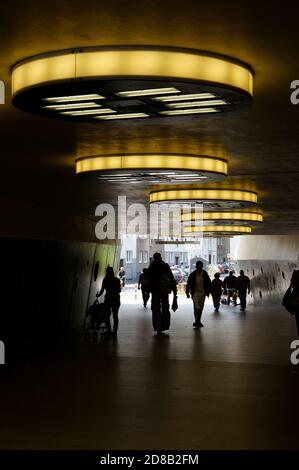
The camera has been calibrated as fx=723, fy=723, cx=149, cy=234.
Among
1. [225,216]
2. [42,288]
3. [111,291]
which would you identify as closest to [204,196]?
[111,291]

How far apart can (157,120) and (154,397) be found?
381cm

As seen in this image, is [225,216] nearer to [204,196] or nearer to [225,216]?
[225,216]

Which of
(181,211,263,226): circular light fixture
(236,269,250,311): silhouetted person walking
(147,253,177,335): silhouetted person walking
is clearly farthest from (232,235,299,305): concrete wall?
(147,253,177,335): silhouetted person walking

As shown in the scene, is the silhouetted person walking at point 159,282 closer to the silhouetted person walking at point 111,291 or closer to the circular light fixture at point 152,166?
the silhouetted person walking at point 111,291

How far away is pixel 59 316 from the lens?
75.7ft

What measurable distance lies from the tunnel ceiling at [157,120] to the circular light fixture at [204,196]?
494 millimetres

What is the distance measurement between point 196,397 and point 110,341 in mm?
7887

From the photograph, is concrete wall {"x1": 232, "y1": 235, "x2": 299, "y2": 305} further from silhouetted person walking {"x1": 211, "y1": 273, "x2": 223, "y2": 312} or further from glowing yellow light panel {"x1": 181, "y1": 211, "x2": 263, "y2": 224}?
glowing yellow light panel {"x1": 181, "y1": 211, "x2": 263, "y2": 224}

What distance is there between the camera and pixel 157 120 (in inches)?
373

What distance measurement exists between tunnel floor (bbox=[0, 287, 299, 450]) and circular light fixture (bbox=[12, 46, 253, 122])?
11.9 ft

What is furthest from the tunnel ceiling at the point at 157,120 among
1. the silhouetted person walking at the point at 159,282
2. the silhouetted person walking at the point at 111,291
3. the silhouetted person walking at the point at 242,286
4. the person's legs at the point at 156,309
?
the silhouetted person walking at the point at 242,286

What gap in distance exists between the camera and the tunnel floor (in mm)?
7879

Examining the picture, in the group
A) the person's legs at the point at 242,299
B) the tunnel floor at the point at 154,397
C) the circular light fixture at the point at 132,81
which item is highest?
the circular light fixture at the point at 132,81

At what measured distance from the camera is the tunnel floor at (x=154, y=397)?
7.88 meters
